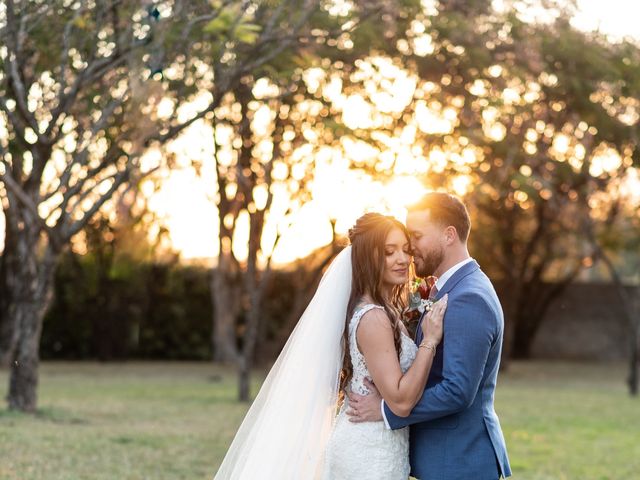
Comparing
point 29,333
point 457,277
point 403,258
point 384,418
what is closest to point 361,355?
point 384,418

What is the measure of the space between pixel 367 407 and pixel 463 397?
575mm

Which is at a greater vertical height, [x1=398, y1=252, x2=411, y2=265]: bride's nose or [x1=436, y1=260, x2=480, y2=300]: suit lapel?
[x1=398, y1=252, x2=411, y2=265]: bride's nose

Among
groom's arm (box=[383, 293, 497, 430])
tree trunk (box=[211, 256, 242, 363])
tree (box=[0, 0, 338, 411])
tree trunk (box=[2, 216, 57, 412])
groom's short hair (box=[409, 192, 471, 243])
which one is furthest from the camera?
tree trunk (box=[211, 256, 242, 363])

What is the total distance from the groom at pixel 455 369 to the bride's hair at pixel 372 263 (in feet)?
0.46

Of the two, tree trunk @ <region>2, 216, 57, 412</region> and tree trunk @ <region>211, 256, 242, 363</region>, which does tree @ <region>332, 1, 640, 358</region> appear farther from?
tree trunk @ <region>211, 256, 242, 363</region>

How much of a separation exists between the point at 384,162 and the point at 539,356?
735 inches

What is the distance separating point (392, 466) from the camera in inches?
203

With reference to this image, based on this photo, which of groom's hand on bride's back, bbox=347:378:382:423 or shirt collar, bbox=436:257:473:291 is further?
groom's hand on bride's back, bbox=347:378:382:423

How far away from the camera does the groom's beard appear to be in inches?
199

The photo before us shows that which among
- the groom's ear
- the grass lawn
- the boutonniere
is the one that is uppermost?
the groom's ear

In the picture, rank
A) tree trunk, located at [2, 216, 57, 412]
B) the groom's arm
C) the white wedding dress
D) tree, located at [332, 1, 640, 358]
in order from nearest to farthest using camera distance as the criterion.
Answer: the groom's arm
the white wedding dress
tree trunk, located at [2, 216, 57, 412]
tree, located at [332, 1, 640, 358]

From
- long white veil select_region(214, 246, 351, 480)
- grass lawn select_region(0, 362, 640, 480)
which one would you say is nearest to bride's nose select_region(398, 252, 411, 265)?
long white veil select_region(214, 246, 351, 480)

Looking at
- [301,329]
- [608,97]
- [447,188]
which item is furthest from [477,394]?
[608,97]

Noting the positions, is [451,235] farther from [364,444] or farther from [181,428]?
[181,428]
